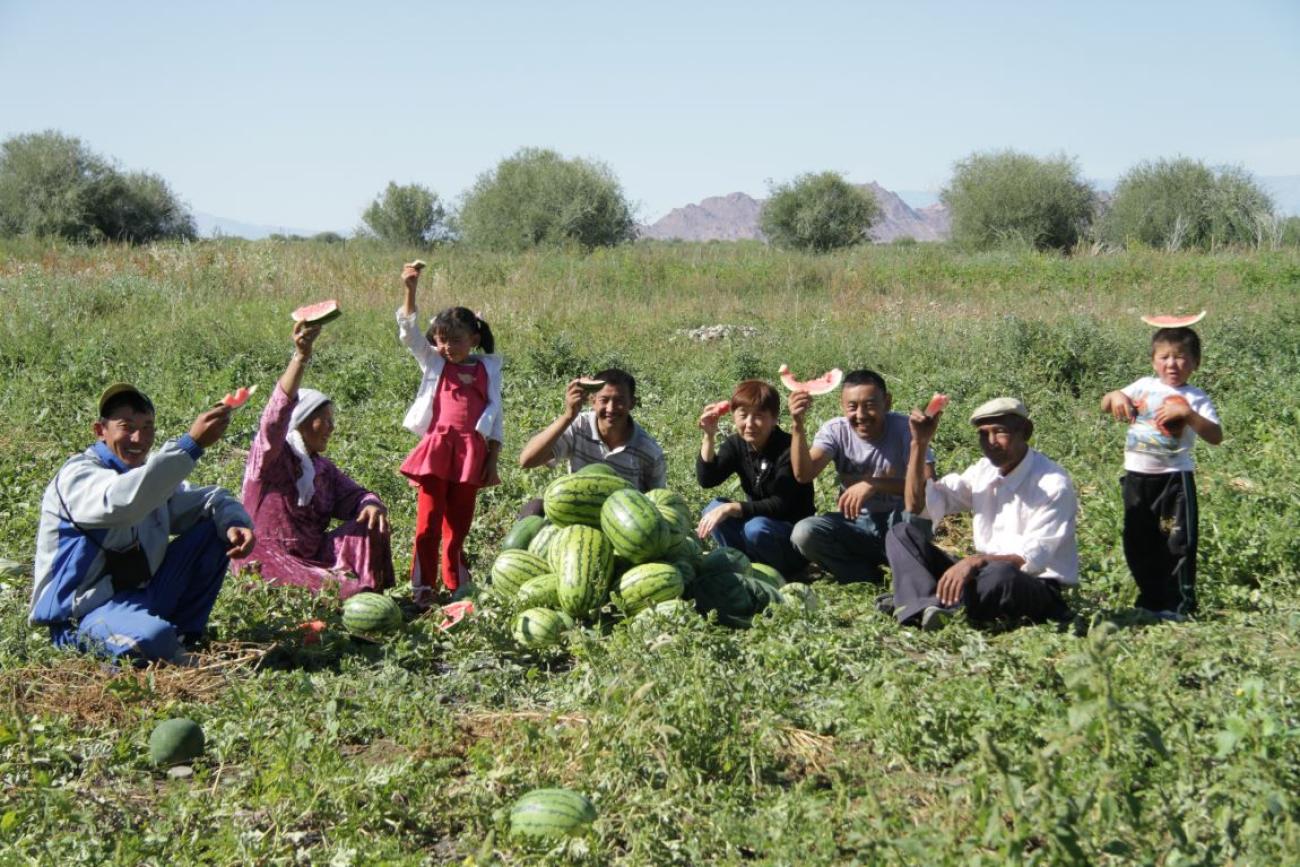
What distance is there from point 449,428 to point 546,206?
3634 cm

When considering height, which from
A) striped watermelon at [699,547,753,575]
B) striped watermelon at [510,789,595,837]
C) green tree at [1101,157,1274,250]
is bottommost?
striped watermelon at [510,789,595,837]

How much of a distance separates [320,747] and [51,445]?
6533 millimetres

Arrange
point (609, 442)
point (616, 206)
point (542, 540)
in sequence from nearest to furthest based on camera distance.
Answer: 1. point (542, 540)
2. point (609, 442)
3. point (616, 206)

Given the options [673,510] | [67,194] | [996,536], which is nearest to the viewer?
[996,536]

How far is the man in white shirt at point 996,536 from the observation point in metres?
5.24

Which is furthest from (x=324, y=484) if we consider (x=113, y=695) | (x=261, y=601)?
(x=113, y=695)

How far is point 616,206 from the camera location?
4153cm

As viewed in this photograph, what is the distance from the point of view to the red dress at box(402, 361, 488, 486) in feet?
20.7

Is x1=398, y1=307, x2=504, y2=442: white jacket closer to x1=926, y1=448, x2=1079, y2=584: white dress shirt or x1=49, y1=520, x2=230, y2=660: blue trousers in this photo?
x1=49, y1=520, x2=230, y2=660: blue trousers

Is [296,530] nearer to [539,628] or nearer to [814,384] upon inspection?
[539,628]

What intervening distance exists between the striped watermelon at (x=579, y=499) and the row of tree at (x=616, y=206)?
30.0 m

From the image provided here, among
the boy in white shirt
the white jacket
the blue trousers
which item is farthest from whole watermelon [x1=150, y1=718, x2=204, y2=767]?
the boy in white shirt

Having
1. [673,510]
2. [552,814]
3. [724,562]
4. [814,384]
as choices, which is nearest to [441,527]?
[673,510]

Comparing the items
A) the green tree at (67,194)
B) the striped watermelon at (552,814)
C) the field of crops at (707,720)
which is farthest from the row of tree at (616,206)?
the striped watermelon at (552,814)
